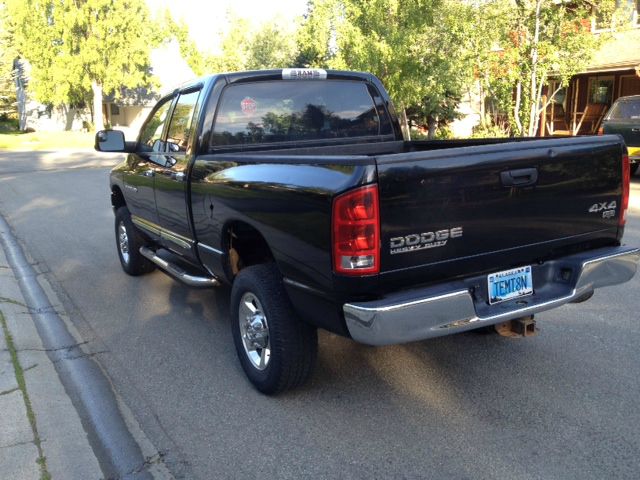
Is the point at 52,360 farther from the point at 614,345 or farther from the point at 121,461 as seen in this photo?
the point at 614,345

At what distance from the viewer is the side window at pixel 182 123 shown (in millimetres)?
4875

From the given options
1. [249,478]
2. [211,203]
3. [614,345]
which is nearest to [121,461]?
[249,478]

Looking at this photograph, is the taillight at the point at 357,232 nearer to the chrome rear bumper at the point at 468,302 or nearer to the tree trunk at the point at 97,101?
the chrome rear bumper at the point at 468,302

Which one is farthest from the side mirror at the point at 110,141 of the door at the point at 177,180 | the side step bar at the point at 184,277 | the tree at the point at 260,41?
the tree at the point at 260,41

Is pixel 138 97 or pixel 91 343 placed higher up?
pixel 138 97

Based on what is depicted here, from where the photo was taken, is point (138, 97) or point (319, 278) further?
point (138, 97)

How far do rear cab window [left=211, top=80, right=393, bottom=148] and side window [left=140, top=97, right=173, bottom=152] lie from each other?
1.07 metres

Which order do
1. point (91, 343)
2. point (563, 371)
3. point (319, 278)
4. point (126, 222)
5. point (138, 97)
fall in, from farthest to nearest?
point (138, 97)
point (126, 222)
point (91, 343)
point (563, 371)
point (319, 278)

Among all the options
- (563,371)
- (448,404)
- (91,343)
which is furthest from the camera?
(91,343)

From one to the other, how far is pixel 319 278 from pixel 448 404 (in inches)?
47.7

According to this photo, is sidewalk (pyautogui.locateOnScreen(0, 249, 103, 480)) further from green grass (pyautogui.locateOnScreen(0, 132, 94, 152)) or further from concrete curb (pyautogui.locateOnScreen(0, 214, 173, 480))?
green grass (pyautogui.locateOnScreen(0, 132, 94, 152))

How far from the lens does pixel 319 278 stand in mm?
3279

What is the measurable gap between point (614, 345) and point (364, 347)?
1.82 metres

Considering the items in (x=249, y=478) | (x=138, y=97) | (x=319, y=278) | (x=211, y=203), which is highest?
(x=138, y=97)
